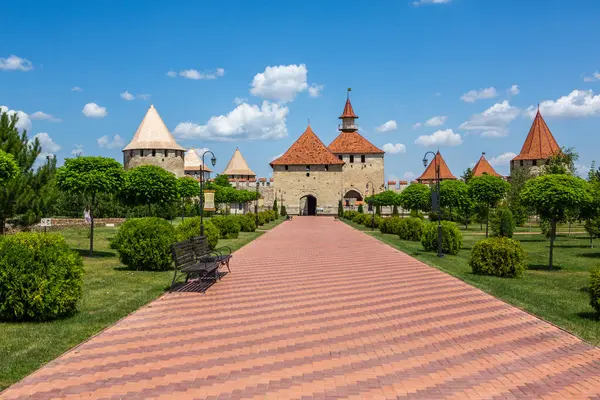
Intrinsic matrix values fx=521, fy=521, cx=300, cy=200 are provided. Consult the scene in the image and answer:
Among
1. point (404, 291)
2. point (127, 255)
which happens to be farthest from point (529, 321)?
point (127, 255)

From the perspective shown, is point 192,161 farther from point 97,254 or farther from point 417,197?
point 97,254

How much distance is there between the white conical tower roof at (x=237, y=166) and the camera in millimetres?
88750

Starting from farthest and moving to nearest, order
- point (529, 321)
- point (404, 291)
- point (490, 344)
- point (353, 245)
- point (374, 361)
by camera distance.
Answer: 1. point (353, 245)
2. point (404, 291)
3. point (529, 321)
4. point (490, 344)
5. point (374, 361)

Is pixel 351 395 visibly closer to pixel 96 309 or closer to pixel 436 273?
pixel 96 309

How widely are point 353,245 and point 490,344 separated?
44.5ft

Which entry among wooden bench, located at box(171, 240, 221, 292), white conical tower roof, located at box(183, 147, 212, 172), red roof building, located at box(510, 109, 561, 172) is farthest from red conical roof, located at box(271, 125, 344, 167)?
wooden bench, located at box(171, 240, 221, 292)

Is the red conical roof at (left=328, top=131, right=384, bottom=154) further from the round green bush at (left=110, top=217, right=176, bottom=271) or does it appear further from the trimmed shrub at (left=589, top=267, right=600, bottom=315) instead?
the trimmed shrub at (left=589, top=267, right=600, bottom=315)

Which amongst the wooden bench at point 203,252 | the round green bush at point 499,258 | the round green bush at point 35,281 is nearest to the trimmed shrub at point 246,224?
the wooden bench at point 203,252

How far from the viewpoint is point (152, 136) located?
185 ft

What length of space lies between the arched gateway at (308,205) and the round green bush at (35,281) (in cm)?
5196

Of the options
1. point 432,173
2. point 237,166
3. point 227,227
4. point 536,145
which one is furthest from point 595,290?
point 237,166

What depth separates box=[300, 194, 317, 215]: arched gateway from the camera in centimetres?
5969

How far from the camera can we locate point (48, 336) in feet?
20.9

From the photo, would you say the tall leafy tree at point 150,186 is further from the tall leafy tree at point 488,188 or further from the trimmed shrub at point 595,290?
the trimmed shrub at point 595,290
